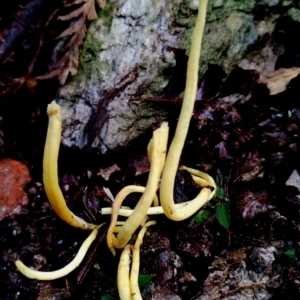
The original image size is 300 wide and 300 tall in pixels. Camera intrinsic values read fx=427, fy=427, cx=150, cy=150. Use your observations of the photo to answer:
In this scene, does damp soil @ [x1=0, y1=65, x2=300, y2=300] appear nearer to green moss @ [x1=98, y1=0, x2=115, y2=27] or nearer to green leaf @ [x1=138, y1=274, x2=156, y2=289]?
green leaf @ [x1=138, y1=274, x2=156, y2=289]

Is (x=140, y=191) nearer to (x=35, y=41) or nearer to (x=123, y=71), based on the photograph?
(x=123, y=71)

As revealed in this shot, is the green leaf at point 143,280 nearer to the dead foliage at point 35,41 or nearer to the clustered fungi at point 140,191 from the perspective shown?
the clustered fungi at point 140,191

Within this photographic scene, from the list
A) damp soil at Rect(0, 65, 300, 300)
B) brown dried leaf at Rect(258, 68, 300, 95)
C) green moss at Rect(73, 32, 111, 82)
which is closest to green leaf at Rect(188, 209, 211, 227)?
damp soil at Rect(0, 65, 300, 300)

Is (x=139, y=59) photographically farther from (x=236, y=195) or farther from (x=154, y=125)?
(x=236, y=195)

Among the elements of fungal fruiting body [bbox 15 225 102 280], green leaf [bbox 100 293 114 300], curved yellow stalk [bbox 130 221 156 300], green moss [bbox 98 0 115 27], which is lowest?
green leaf [bbox 100 293 114 300]

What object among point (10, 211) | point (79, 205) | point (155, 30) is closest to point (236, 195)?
point (79, 205)

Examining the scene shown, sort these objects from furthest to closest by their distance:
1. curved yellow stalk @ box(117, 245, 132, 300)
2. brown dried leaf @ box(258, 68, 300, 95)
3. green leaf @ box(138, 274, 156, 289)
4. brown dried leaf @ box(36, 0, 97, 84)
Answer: brown dried leaf @ box(258, 68, 300, 95)
brown dried leaf @ box(36, 0, 97, 84)
green leaf @ box(138, 274, 156, 289)
curved yellow stalk @ box(117, 245, 132, 300)

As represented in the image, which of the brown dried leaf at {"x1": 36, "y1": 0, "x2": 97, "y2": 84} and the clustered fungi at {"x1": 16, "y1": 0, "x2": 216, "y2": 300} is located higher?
the brown dried leaf at {"x1": 36, "y1": 0, "x2": 97, "y2": 84}
